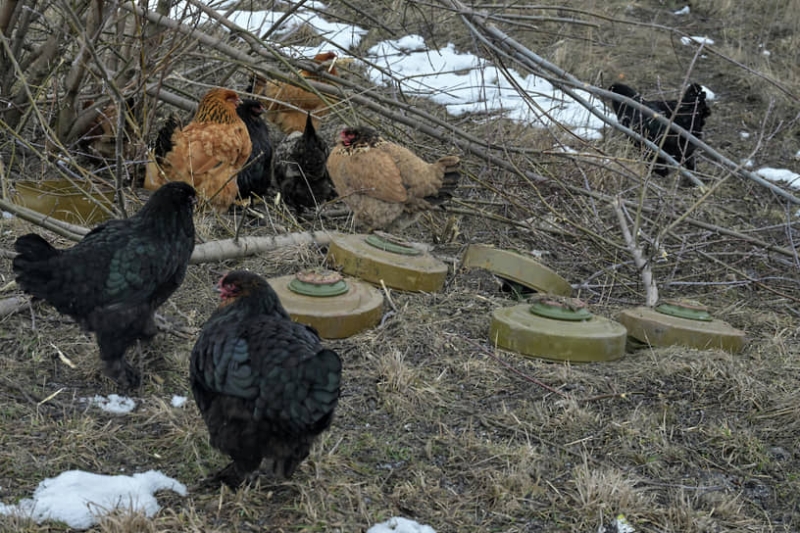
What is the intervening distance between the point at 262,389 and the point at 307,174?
3842 mm

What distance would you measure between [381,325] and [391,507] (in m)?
1.70

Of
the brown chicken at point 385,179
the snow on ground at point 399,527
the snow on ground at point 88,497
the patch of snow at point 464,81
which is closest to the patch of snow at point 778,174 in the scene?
the patch of snow at point 464,81

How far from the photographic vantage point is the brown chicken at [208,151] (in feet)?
19.0

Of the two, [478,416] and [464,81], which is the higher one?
[464,81]

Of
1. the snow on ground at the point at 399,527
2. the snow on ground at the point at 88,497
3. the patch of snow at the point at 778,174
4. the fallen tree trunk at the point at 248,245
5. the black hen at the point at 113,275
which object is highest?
the patch of snow at the point at 778,174

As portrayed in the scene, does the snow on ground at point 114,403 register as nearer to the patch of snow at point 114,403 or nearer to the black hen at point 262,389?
the patch of snow at point 114,403

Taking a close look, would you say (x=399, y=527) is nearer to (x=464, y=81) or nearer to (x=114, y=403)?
(x=114, y=403)

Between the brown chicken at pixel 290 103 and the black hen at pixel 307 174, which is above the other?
the brown chicken at pixel 290 103

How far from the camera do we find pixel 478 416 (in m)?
3.76

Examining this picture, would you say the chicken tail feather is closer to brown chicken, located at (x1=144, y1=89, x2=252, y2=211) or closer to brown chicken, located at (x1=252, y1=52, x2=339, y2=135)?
brown chicken, located at (x1=144, y1=89, x2=252, y2=211)

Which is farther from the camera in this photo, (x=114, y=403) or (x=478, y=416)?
(x=478, y=416)

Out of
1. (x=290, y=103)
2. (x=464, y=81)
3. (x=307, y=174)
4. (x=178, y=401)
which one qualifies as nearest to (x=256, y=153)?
(x=307, y=174)

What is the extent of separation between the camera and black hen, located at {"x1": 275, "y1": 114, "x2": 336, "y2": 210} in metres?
6.39

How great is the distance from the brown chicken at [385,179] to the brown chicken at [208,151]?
0.76m
